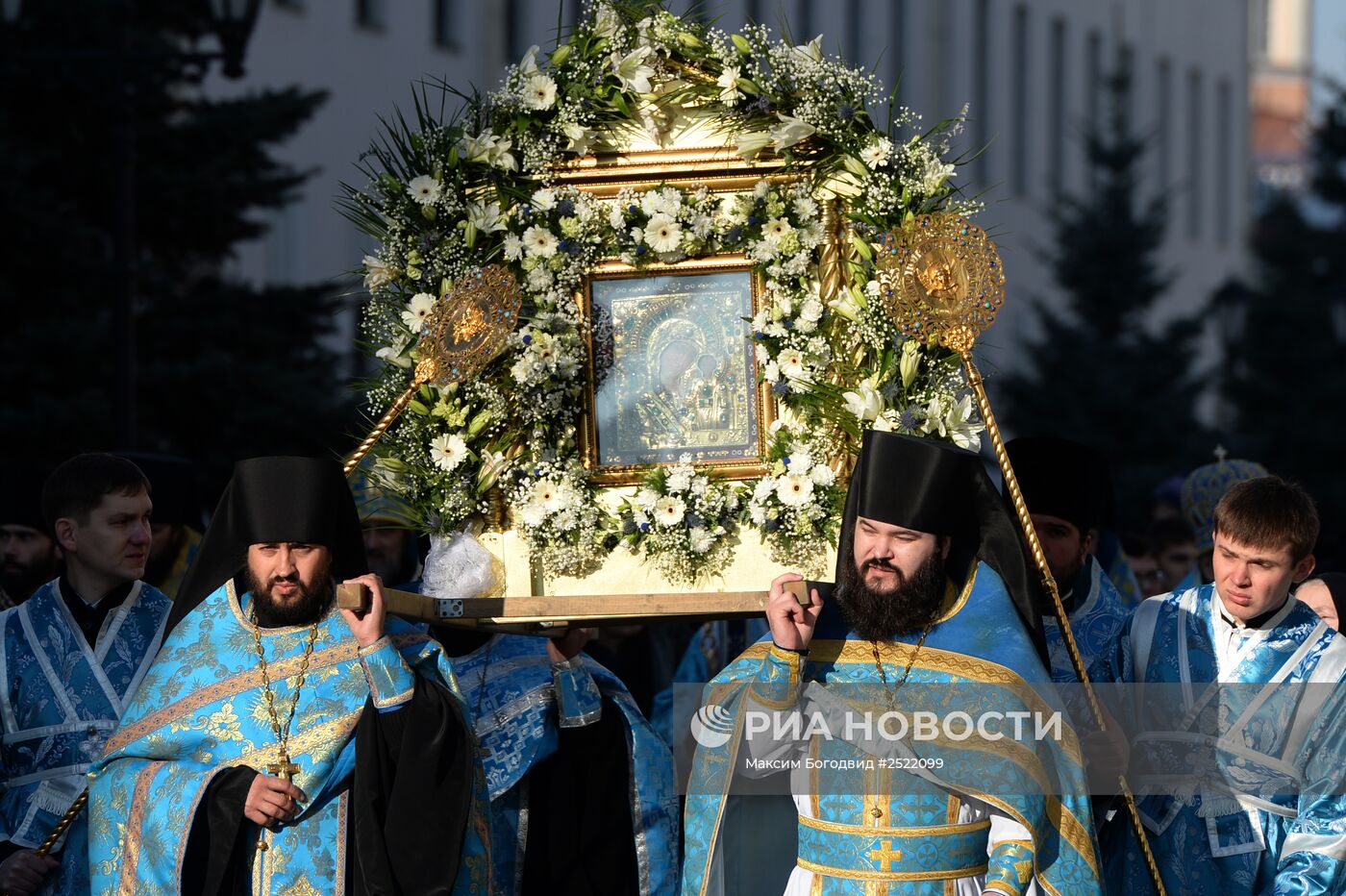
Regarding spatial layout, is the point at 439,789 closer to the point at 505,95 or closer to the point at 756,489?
the point at 756,489

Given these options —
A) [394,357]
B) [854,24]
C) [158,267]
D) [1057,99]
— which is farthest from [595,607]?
[1057,99]

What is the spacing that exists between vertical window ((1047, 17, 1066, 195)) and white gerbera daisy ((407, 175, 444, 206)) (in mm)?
30538

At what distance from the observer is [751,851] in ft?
20.1

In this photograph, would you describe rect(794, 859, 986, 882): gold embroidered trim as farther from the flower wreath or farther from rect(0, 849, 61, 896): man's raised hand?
rect(0, 849, 61, 896): man's raised hand

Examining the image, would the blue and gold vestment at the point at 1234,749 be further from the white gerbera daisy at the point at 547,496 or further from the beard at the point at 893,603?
the white gerbera daisy at the point at 547,496

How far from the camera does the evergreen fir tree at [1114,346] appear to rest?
2711 cm

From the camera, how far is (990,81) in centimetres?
3394

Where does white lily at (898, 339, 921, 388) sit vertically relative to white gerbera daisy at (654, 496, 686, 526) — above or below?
above

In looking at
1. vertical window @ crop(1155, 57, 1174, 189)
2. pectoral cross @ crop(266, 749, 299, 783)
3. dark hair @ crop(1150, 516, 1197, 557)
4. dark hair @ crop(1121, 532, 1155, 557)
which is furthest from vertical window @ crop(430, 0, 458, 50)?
vertical window @ crop(1155, 57, 1174, 189)

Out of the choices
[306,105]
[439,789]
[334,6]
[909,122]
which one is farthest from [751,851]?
[334,6]

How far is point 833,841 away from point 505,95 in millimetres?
2586

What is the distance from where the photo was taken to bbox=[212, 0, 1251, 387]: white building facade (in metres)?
21.0

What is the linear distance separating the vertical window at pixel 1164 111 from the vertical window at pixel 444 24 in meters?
20.0

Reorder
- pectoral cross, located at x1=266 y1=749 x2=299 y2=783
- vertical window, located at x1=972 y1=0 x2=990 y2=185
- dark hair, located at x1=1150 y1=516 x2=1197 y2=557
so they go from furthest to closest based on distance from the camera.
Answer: vertical window, located at x1=972 y1=0 x2=990 y2=185 → dark hair, located at x1=1150 y1=516 x2=1197 y2=557 → pectoral cross, located at x1=266 y1=749 x2=299 y2=783
